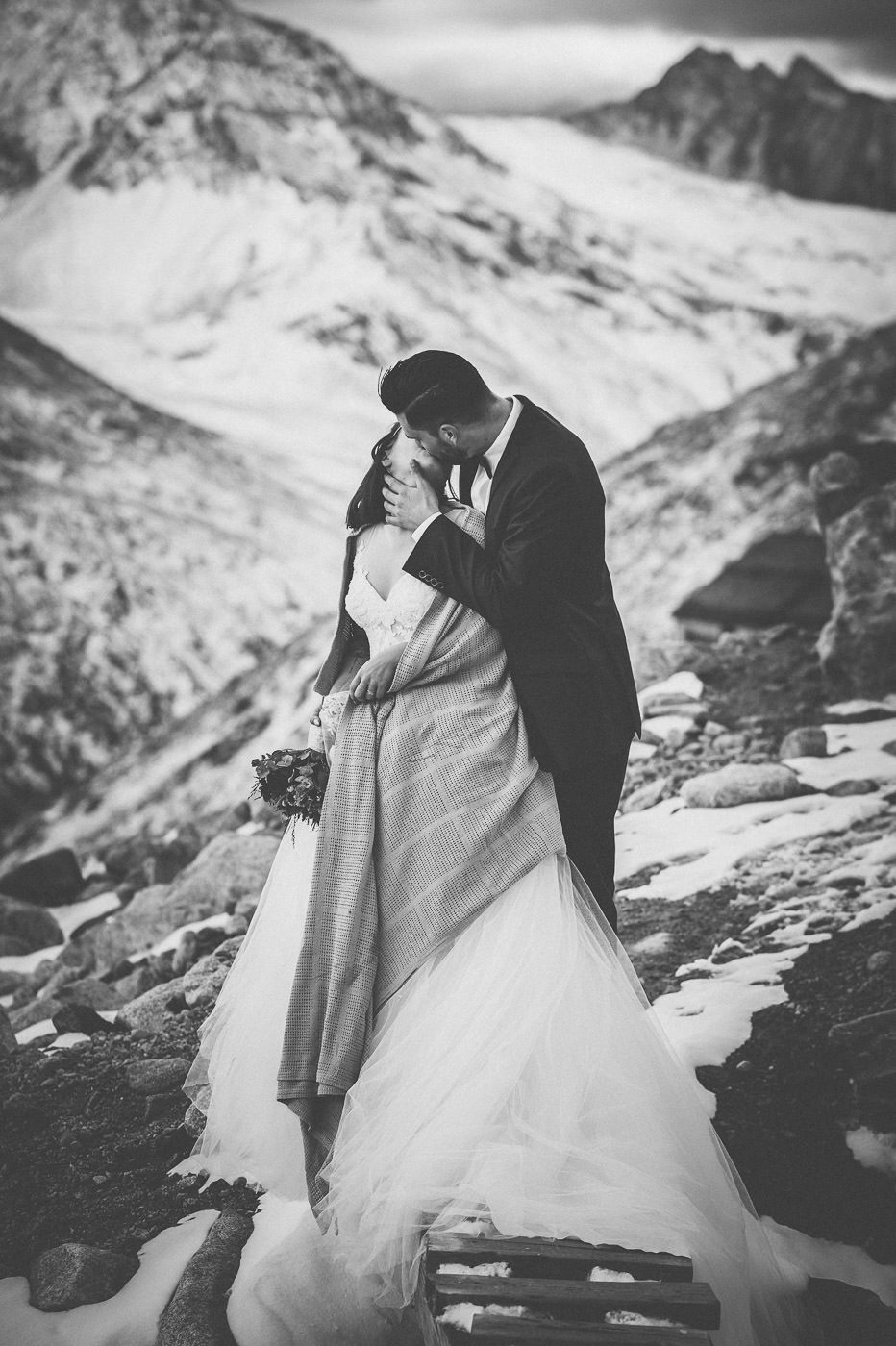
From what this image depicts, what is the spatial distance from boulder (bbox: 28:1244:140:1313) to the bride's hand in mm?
1324

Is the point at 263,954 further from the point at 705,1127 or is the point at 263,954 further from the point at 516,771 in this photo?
the point at 705,1127

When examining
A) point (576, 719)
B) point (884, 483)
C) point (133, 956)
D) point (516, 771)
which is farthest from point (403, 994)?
point (884, 483)

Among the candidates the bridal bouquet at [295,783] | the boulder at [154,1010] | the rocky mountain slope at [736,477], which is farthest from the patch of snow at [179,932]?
the rocky mountain slope at [736,477]

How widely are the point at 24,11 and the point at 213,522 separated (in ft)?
79.9

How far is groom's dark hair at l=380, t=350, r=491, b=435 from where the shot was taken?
231cm

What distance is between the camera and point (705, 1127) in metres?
2.18

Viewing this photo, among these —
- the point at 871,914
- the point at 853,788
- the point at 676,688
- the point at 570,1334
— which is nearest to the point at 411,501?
the point at 570,1334

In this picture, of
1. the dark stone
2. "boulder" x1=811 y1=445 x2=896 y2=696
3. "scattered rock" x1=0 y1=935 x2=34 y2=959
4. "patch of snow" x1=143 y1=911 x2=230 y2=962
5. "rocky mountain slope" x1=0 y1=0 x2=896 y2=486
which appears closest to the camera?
the dark stone

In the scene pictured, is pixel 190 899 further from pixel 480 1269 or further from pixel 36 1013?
pixel 480 1269

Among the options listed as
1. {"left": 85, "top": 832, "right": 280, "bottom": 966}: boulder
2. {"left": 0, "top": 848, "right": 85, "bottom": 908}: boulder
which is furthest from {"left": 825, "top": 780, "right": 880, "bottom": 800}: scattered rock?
{"left": 0, "top": 848, "right": 85, "bottom": 908}: boulder

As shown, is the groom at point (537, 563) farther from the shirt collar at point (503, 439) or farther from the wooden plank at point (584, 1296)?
the wooden plank at point (584, 1296)

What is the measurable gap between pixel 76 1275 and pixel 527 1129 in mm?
1023

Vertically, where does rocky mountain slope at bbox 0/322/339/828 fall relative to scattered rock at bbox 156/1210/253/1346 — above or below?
above

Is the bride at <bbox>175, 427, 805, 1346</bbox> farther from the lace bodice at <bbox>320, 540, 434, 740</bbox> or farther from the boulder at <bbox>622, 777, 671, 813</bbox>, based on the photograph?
the boulder at <bbox>622, 777, 671, 813</bbox>
